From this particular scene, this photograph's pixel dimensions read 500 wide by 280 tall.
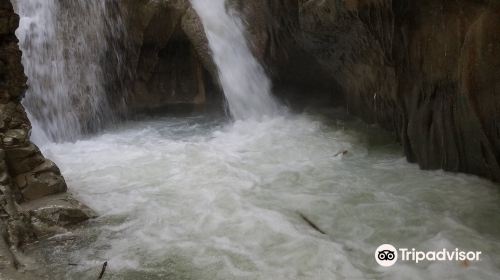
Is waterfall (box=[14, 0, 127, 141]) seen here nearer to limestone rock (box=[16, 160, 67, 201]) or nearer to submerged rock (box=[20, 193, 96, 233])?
limestone rock (box=[16, 160, 67, 201])

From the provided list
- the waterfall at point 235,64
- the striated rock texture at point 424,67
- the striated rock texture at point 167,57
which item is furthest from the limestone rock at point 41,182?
the waterfall at point 235,64

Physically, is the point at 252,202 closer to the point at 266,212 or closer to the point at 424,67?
the point at 266,212

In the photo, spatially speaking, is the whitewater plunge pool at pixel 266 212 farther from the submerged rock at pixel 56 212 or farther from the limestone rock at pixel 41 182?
the limestone rock at pixel 41 182

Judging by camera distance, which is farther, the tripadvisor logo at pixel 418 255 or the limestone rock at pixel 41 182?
Result: the limestone rock at pixel 41 182

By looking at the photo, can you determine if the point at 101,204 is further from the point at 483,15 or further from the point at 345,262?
the point at 483,15

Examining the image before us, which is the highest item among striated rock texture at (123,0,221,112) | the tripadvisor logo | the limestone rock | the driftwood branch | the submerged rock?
striated rock texture at (123,0,221,112)

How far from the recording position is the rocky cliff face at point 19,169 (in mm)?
3854

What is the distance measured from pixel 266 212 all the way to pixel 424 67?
2.46 m

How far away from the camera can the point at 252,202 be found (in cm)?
465

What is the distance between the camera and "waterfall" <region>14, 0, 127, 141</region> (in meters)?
7.77

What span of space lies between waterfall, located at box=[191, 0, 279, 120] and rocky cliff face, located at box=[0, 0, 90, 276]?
4744 mm

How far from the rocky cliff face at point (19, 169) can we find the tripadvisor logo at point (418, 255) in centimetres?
267

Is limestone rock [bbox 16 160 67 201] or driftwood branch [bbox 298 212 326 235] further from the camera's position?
limestone rock [bbox 16 160 67 201]

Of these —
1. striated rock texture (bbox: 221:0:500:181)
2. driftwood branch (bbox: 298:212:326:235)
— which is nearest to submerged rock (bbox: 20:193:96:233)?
driftwood branch (bbox: 298:212:326:235)
